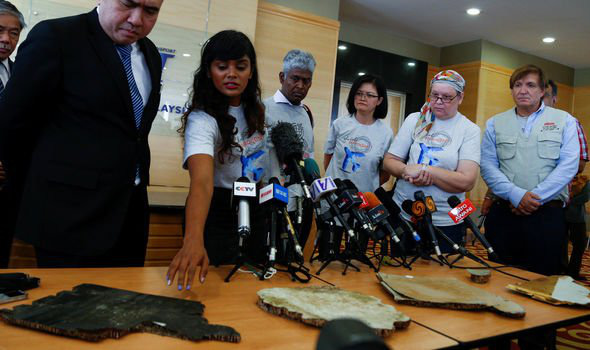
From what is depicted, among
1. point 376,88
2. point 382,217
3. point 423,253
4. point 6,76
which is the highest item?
point 376,88

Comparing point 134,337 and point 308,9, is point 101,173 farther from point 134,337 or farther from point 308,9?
point 308,9

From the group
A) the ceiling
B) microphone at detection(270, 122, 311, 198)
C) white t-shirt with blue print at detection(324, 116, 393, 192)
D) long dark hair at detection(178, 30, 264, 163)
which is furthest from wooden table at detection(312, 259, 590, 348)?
the ceiling

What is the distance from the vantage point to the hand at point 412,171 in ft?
6.82

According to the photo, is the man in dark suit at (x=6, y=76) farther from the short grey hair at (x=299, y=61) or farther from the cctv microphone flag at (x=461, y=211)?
the cctv microphone flag at (x=461, y=211)

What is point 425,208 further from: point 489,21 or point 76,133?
point 489,21

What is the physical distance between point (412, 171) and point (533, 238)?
847mm

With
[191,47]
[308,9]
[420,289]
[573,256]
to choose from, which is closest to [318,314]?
[420,289]

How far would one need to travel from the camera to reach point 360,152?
2672 millimetres

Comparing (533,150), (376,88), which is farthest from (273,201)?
(533,150)

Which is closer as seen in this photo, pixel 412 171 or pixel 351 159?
pixel 412 171

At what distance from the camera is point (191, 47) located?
386cm

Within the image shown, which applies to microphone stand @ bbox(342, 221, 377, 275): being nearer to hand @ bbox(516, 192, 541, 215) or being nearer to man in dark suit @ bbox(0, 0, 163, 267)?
man in dark suit @ bbox(0, 0, 163, 267)

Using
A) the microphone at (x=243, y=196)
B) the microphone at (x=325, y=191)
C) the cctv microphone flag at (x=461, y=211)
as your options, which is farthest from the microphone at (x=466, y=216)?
the microphone at (x=243, y=196)

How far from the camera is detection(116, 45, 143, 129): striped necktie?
4.63 ft
